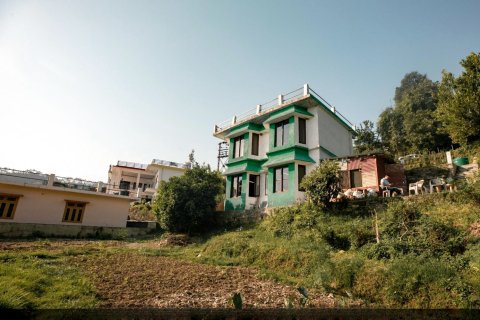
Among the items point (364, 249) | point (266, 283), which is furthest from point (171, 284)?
point (364, 249)

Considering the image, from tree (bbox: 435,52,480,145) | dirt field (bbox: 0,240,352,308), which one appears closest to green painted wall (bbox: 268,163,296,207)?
dirt field (bbox: 0,240,352,308)

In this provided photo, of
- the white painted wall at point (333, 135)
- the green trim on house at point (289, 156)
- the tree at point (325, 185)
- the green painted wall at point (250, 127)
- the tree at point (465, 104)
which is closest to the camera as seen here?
the tree at point (325, 185)

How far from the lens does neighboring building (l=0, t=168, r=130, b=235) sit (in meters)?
20.2

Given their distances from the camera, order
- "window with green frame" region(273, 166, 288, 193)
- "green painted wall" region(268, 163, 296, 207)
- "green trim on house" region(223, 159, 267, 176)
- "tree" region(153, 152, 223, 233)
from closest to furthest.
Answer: "green painted wall" region(268, 163, 296, 207) → "tree" region(153, 152, 223, 233) → "window with green frame" region(273, 166, 288, 193) → "green trim on house" region(223, 159, 267, 176)

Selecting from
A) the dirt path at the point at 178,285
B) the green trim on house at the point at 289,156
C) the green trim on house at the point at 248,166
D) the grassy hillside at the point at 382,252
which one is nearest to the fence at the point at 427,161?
the green trim on house at the point at 289,156

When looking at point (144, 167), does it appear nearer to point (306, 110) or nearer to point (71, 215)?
point (71, 215)

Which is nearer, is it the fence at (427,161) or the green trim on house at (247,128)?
the fence at (427,161)

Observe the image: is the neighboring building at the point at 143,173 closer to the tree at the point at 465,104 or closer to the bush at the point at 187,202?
the bush at the point at 187,202

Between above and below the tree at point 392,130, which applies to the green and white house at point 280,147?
below

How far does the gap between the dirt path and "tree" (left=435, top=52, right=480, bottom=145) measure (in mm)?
17878

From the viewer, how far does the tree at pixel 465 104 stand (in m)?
18.5

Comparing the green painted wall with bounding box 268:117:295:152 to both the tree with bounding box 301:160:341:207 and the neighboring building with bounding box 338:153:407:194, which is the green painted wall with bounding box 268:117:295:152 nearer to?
the neighboring building with bounding box 338:153:407:194

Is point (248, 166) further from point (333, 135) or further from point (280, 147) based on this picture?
point (333, 135)

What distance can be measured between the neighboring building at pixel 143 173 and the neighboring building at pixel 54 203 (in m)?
14.1
